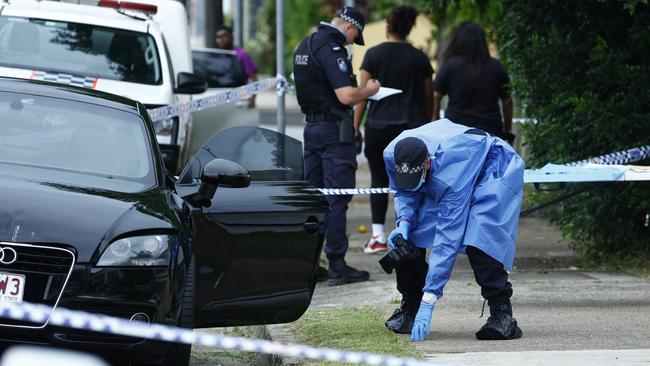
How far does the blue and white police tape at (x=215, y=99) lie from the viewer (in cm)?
1121

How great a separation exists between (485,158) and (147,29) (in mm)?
5964

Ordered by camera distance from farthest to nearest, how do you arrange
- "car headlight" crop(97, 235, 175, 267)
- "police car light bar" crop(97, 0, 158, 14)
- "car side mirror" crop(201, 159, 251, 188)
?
1. "police car light bar" crop(97, 0, 158, 14)
2. "car side mirror" crop(201, 159, 251, 188)
3. "car headlight" crop(97, 235, 175, 267)

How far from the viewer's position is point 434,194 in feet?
22.4

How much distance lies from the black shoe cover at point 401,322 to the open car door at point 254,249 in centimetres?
60

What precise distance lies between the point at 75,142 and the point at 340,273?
2.88 meters

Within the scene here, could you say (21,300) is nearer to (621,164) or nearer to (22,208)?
(22,208)

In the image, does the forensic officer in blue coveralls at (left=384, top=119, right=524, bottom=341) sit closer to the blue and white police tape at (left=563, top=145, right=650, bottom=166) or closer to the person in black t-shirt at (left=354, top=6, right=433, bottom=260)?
the blue and white police tape at (left=563, top=145, right=650, bottom=166)

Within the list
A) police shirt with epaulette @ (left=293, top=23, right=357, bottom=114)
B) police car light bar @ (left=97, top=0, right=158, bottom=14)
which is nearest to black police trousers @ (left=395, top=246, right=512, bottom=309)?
police shirt with epaulette @ (left=293, top=23, right=357, bottom=114)

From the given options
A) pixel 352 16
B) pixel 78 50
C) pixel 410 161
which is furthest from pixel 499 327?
pixel 78 50

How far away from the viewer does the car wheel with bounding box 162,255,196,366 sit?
240 inches

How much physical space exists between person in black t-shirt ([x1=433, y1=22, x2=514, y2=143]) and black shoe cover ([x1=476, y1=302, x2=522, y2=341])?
3.15m

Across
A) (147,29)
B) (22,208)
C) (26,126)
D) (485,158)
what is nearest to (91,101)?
(26,126)

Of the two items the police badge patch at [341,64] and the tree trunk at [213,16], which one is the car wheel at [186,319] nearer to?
the police badge patch at [341,64]

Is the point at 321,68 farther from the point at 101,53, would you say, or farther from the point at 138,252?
the point at 138,252
